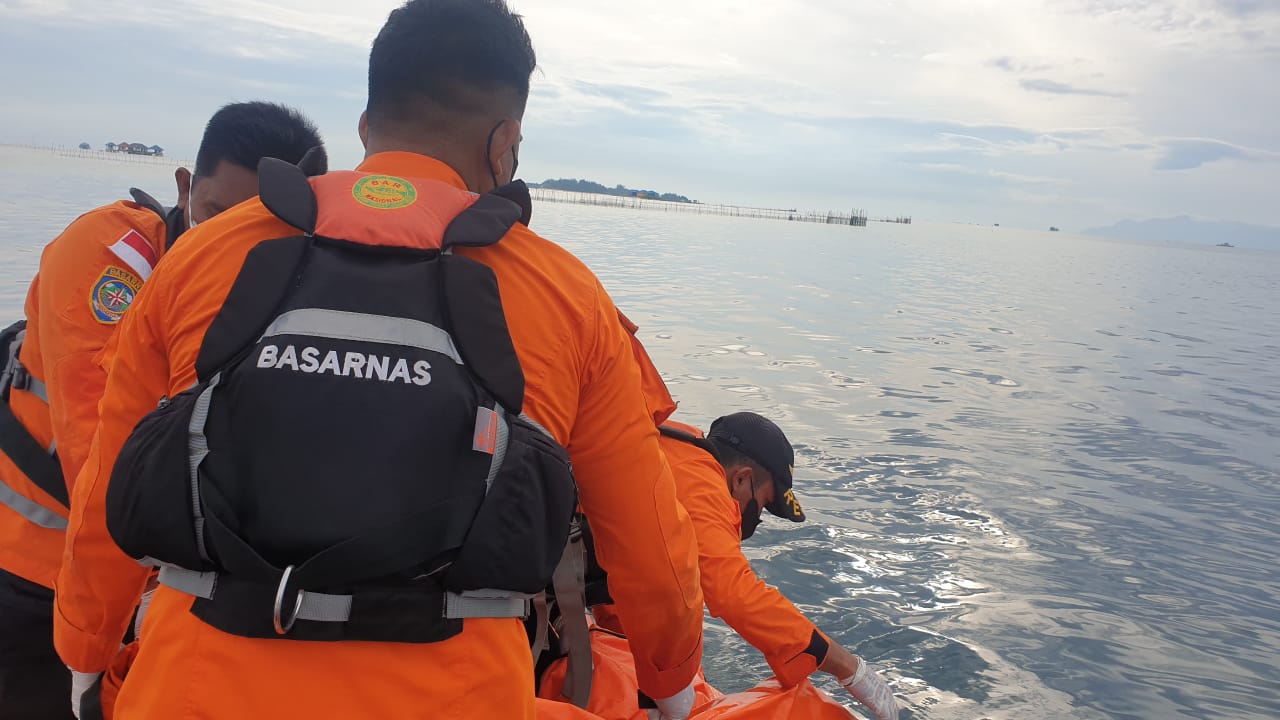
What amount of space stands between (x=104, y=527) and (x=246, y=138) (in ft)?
5.35

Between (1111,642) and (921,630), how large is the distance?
1.26m

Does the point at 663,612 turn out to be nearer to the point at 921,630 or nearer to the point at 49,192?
the point at 921,630

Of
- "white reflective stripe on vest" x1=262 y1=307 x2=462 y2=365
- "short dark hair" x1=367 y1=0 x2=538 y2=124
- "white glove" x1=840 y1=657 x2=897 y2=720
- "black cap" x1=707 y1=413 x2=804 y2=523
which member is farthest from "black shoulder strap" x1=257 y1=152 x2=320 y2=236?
"white glove" x1=840 y1=657 x2=897 y2=720

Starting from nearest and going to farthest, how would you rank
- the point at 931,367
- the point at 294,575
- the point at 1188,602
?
the point at 294,575 → the point at 1188,602 → the point at 931,367

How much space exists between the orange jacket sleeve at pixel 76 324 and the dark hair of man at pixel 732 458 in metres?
2.36

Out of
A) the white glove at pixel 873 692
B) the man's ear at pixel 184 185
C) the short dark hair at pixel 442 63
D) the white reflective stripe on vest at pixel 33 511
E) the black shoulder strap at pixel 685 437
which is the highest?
the short dark hair at pixel 442 63

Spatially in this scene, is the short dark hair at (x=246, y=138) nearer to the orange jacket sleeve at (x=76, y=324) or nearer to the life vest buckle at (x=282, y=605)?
the orange jacket sleeve at (x=76, y=324)

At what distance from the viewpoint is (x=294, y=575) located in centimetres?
107

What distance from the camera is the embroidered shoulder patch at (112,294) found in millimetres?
2076

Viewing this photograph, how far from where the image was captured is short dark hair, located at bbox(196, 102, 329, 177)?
2.60 meters

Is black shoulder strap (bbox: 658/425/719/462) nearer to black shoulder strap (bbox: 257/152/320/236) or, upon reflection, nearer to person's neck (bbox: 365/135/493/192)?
person's neck (bbox: 365/135/493/192)

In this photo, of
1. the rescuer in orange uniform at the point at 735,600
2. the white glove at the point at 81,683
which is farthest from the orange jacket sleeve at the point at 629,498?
the rescuer in orange uniform at the point at 735,600

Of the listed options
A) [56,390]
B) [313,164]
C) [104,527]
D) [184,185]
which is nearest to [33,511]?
[56,390]

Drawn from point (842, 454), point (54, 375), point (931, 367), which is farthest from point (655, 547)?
point (931, 367)
